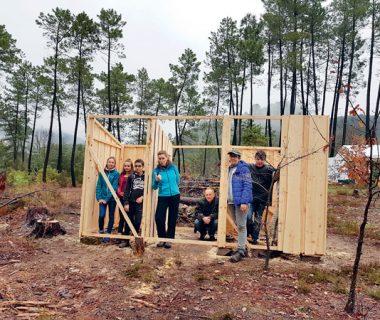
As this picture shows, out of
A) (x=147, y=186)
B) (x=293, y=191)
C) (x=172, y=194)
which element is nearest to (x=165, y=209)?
(x=172, y=194)

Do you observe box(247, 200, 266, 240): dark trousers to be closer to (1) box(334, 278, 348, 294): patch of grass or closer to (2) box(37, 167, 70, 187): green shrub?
(1) box(334, 278, 348, 294): patch of grass

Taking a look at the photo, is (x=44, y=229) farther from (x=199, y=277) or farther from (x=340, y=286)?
(x=340, y=286)

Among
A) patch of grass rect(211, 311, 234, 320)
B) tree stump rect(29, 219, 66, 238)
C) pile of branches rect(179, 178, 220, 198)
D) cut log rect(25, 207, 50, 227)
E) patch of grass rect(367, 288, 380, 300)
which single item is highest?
pile of branches rect(179, 178, 220, 198)

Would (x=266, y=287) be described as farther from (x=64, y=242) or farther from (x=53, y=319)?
(x=64, y=242)

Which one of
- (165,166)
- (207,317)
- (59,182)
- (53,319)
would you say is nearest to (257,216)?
(165,166)

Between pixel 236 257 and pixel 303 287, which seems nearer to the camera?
pixel 303 287

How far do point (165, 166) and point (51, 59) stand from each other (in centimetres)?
1926

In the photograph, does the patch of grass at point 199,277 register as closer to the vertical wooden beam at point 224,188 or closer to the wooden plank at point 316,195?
the vertical wooden beam at point 224,188

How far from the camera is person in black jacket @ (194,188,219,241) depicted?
675cm

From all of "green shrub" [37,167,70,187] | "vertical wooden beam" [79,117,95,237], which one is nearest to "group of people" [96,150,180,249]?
"vertical wooden beam" [79,117,95,237]

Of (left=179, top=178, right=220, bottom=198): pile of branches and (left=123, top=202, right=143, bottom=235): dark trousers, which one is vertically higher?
(left=179, top=178, right=220, bottom=198): pile of branches

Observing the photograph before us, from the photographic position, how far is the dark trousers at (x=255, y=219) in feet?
20.7

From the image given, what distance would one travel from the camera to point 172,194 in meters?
6.23

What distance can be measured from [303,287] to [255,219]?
229cm
